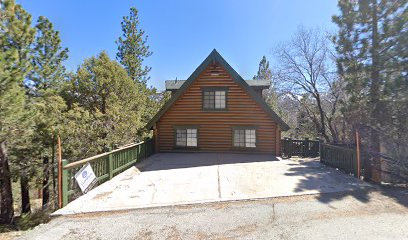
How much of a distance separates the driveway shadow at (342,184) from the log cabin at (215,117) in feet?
13.0

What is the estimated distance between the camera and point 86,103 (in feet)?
47.5

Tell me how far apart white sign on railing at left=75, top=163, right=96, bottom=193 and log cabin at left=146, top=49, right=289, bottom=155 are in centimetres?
742

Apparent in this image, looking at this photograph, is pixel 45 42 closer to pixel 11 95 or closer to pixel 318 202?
pixel 11 95

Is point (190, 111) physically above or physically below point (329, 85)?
below

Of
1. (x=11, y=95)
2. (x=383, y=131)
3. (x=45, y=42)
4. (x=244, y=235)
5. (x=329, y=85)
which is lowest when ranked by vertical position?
(x=244, y=235)

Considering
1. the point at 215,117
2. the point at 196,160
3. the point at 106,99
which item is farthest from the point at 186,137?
the point at 106,99

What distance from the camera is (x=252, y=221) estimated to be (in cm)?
507

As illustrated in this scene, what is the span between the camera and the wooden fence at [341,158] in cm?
886

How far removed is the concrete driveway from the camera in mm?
6344

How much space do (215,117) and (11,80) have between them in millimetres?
9764

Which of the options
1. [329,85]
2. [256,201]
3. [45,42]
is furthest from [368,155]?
[45,42]

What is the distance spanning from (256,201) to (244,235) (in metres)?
1.85

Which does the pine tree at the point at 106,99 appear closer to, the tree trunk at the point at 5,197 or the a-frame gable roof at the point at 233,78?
the a-frame gable roof at the point at 233,78

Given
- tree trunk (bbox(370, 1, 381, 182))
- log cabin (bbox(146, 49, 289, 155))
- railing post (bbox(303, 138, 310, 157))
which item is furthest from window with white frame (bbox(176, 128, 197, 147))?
tree trunk (bbox(370, 1, 381, 182))
